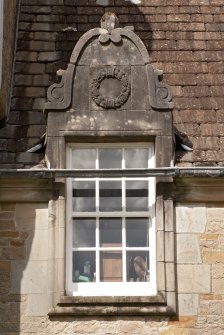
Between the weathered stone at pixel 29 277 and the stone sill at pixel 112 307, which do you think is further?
the weathered stone at pixel 29 277

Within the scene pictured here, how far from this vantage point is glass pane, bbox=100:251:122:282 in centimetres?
1001

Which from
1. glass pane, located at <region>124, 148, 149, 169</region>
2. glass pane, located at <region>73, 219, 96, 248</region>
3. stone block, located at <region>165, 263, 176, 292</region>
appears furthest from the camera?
glass pane, located at <region>124, 148, 149, 169</region>

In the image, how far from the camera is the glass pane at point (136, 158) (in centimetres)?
1034

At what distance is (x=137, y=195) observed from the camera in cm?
1027

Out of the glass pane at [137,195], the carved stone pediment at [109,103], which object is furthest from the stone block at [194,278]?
the carved stone pediment at [109,103]

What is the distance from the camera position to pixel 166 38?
38.8 ft

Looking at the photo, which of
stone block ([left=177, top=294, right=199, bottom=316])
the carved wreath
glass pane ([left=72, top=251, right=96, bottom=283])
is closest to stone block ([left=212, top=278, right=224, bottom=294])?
stone block ([left=177, top=294, right=199, bottom=316])

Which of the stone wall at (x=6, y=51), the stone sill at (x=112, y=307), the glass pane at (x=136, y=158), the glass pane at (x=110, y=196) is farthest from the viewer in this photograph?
the stone wall at (x=6, y=51)

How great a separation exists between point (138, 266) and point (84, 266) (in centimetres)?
58

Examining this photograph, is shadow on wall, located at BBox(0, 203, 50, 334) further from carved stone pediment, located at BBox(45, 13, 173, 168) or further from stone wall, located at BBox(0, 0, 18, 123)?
stone wall, located at BBox(0, 0, 18, 123)

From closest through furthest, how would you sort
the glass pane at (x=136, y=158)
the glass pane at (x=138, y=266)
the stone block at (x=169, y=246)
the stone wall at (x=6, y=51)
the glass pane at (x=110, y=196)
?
the stone block at (x=169, y=246) < the glass pane at (x=138, y=266) < the glass pane at (x=110, y=196) < the glass pane at (x=136, y=158) < the stone wall at (x=6, y=51)

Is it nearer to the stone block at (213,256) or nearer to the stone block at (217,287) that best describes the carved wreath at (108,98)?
the stone block at (213,256)

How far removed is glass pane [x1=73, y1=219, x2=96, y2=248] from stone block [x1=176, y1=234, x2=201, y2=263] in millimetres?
915

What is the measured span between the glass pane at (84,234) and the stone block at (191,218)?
0.92m
